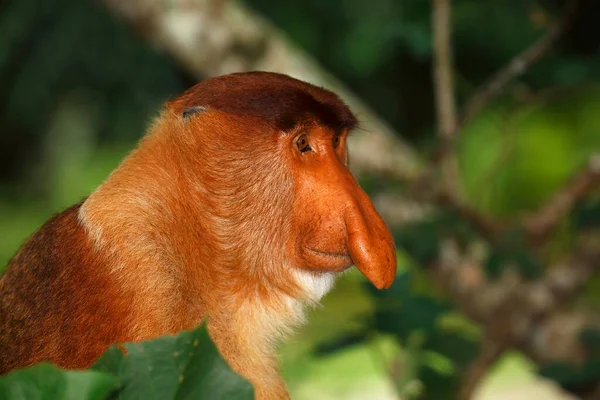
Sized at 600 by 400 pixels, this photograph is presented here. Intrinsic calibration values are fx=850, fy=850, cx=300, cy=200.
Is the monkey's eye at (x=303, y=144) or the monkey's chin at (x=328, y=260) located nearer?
the monkey's chin at (x=328, y=260)

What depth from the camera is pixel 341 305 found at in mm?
7816

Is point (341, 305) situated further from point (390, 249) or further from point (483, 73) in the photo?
point (390, 249)

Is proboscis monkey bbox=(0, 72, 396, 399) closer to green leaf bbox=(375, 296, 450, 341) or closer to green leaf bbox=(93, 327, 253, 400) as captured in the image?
green leaf bbox=(93, 327, 253, 400)

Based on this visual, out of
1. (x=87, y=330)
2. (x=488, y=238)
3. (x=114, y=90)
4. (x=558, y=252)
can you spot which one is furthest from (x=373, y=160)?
(x=114, y=90)

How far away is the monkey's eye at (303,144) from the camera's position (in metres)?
2.17

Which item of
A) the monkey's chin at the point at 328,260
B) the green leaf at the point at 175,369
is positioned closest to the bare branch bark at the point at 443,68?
the monkey's chin at the point at 328,260

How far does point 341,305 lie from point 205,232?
5799mm

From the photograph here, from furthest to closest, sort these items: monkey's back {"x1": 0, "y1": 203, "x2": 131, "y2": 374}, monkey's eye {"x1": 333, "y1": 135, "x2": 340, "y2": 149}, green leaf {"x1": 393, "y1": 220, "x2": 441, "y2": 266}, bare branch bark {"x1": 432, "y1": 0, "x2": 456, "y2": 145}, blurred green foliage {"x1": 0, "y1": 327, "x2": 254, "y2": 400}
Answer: bare branch bark {"x1": 432, "y1": 0, "x2": 456, "y2": 145}, green leaf {"x1": 393, "y1": 220, "x2": 441, "y2": 266}, monkey's eye {"x1": 333, "y1": 135, "x2": 340, "y2": 149}, monkey's back {"x1": 0, "y1": 203, "x2": 131, "y2": 374}, blurred green foliage {"x1": 0, "y1": 327, "x2": 254, "y2": 400}

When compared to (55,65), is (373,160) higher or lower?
lower

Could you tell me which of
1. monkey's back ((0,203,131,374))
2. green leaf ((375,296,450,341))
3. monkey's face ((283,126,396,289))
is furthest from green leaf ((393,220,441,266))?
monkey's back ((0,203,131,374))

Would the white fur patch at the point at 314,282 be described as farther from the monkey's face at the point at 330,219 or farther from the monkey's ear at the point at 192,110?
the monkey's ear at the point at 192,110

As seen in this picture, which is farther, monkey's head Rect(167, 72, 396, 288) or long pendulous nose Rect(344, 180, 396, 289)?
monkey's head Rect(167, 72, 396, 288)

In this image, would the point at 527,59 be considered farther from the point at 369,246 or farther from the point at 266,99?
the point at 369,246

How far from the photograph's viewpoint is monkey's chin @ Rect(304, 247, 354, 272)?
2.05 m
